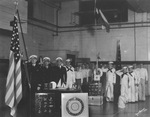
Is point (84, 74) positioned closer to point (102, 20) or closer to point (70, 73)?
point (70, 73)

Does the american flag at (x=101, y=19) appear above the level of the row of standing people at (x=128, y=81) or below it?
above

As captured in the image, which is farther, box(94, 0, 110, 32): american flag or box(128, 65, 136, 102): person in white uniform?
box(128, 65, 136, 102): person in white uniform

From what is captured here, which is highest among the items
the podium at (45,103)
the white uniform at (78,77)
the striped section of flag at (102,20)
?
the striped section of flag at (102,20)

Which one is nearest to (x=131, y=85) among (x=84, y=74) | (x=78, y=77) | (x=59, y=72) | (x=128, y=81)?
(x=128, y=81)

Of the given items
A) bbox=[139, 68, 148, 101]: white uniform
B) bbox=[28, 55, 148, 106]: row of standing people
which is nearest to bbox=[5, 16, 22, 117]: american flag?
bbox=[28, 55, 148, 106]: row of standing people

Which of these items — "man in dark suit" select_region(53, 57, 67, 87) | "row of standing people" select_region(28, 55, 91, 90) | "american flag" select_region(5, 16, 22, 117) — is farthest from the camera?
"man in dark suit" select_region(53, 57, 67, 87)

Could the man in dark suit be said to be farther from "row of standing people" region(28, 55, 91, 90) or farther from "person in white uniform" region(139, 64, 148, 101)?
"person in white uniform" region(139, 64, 148, 101)

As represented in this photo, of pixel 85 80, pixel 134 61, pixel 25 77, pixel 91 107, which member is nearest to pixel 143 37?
pixel 134 61

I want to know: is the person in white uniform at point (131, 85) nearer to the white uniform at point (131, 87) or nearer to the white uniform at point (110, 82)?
the white uniform at point (131, 87)

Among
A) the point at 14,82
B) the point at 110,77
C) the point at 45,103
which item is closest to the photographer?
the point at 45,103

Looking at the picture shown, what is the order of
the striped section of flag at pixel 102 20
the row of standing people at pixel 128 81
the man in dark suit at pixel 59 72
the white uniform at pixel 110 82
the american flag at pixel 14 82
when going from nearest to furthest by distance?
the american flag at pixel 14 82 → the man in dark suit at pixel 59 72 → the striped section of flag at pixel 102 20 → the row of standing people at pixel 128 81 → the white uniform at pixel 110 82

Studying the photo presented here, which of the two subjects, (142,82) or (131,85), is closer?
(131,85)

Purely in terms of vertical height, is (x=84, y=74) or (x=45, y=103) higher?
(x=84, y=74)

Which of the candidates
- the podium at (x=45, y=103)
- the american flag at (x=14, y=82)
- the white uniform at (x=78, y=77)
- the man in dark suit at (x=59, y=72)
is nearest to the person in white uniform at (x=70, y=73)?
the white uniform at (x=78, y=77)
